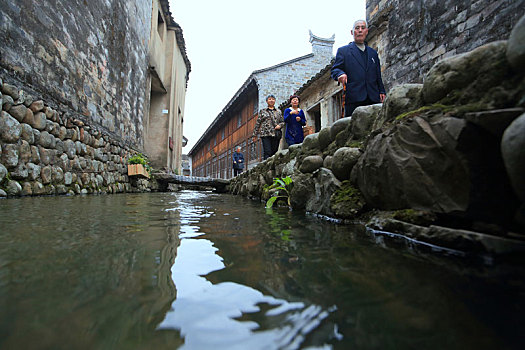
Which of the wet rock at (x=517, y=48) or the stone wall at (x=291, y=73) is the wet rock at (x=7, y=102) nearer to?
the wet rock at (x=517, y=48)

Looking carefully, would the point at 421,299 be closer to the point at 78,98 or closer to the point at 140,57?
the point at 78,98

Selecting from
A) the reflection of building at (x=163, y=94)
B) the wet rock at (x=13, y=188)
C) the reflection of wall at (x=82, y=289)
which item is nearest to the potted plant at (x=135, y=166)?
the reflection of building at (x=163, y=94)

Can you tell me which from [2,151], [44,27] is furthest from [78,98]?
[2,151]

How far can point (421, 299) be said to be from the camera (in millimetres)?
652

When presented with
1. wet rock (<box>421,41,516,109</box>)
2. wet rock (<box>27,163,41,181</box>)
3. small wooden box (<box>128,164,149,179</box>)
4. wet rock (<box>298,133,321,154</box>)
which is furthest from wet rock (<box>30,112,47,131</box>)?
wet rock (<box>421,41,516,109</box>)

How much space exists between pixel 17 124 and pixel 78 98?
1711 millimetres

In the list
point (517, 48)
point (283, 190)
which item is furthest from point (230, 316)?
point (283, 190)

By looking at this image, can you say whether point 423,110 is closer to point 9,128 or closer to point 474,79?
point 474,79

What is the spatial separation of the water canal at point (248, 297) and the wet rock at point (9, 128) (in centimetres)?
262

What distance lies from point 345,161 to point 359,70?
1539 millimetres

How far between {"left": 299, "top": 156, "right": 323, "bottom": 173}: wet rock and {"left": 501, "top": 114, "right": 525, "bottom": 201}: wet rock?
1752 millimetres

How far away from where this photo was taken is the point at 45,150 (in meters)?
3.73

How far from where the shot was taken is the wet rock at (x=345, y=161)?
6.64 feet

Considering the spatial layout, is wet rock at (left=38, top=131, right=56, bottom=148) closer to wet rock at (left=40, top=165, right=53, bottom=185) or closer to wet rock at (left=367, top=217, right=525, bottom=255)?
wet rock at (left=40, top=165, right=53, bottom=185)
